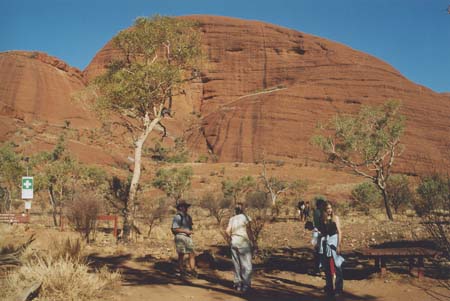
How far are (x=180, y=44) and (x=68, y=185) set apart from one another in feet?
50.6

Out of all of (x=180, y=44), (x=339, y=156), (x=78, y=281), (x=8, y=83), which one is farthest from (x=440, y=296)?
(x=8, y=83)

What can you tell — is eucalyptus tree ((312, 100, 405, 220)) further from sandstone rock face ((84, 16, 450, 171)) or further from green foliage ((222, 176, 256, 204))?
sandstone rock face ((84, 16, 450, 171))

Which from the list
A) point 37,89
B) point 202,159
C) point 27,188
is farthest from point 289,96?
point 27,188

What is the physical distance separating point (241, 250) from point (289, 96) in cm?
7298

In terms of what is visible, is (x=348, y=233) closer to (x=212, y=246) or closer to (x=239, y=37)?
(x=212, y=246)

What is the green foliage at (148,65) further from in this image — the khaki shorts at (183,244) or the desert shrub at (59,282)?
the desert shrub at (59,282)

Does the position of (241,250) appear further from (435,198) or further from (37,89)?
(37,89)

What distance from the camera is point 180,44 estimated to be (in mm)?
16719

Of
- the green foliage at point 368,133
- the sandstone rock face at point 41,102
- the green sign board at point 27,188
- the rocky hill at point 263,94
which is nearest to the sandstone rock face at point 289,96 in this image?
the rocky hill at point 263,94

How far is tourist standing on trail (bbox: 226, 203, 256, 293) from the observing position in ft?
23.4

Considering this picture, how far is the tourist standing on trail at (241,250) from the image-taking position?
714cm

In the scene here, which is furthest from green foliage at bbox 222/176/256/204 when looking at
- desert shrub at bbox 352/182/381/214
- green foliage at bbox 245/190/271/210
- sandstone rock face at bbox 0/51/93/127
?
sandstone rock face at bbox 0/51/93/127

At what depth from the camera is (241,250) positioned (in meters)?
7.16

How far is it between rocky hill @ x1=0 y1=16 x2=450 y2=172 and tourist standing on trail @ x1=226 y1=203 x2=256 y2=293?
54.4 meters
